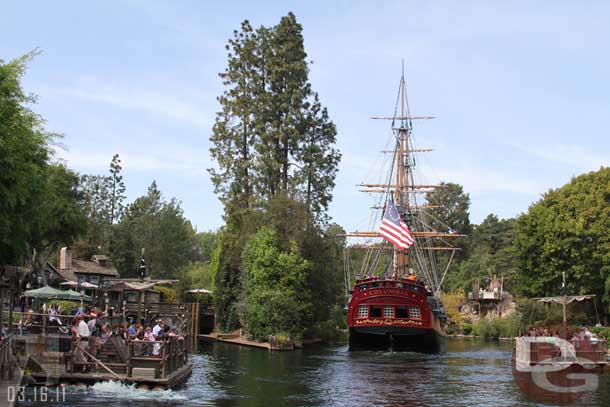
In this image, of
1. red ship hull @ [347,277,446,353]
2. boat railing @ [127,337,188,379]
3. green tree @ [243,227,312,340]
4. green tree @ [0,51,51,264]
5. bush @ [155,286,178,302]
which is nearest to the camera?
green tree @ [0,51,51,264]

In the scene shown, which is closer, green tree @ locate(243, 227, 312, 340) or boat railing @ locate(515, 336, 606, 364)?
boat railing @ locate(515, 336, 606, 364)

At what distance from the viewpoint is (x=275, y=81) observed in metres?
64.7

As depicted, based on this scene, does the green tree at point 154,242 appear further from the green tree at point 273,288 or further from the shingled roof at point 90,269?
the green tree at point 273,288

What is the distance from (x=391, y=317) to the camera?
53.8 meters

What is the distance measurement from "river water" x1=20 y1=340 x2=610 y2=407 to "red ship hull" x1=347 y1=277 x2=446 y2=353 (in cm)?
364

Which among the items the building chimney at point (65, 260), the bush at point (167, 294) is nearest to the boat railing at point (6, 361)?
the bush at point (167, 294)

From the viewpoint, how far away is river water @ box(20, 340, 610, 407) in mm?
25953

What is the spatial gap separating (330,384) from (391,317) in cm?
2173

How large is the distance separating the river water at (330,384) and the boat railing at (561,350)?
72.8 inches

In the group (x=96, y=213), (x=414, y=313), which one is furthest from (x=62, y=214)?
(x=96, y=213)

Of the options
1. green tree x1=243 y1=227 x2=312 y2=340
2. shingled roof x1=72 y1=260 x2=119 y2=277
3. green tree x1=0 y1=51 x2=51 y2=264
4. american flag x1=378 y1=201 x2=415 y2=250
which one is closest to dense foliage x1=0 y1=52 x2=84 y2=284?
green tree x1=0 y1=51 x2=51 y2=264

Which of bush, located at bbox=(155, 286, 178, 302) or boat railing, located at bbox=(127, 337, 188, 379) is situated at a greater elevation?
bush, located at bbox=(155, 286, 178, 302)

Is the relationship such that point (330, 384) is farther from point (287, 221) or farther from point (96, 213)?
point (96, 213)

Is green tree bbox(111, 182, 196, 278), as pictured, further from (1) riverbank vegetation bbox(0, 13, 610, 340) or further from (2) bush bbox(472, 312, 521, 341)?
(2) bush bbox(472, 312, 521, 341)
